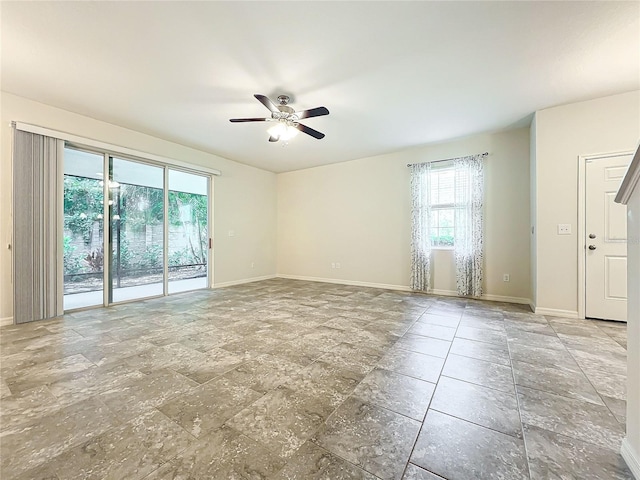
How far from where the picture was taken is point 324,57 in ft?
7.86

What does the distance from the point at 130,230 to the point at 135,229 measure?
2.9 inches

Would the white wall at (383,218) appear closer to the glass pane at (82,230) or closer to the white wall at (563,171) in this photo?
the white wall at (563,171)

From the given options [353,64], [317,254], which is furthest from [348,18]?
[317,254]

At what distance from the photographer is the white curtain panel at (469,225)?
4320mm

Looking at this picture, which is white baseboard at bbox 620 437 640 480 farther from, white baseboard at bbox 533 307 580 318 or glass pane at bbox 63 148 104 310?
glass pane at bbox 63 148 104 310

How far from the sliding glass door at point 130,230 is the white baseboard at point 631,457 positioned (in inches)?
213

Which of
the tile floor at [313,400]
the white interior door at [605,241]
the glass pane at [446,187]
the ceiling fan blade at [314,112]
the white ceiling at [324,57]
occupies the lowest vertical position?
the tile floor at [313,400]

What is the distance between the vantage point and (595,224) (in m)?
3.22

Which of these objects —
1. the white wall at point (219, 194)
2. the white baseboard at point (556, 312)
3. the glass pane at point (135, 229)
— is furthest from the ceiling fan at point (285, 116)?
the white baseboard at point (556, 312)

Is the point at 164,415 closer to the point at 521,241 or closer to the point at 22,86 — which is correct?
the point at 22,86

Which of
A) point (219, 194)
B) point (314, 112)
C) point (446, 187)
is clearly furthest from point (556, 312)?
point (219, 194)

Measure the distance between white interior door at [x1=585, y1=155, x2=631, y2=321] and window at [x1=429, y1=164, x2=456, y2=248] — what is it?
68.8 inches

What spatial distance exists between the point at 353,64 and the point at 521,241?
3.74 metres

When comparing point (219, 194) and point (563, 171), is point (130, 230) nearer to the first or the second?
point (219, 194)
